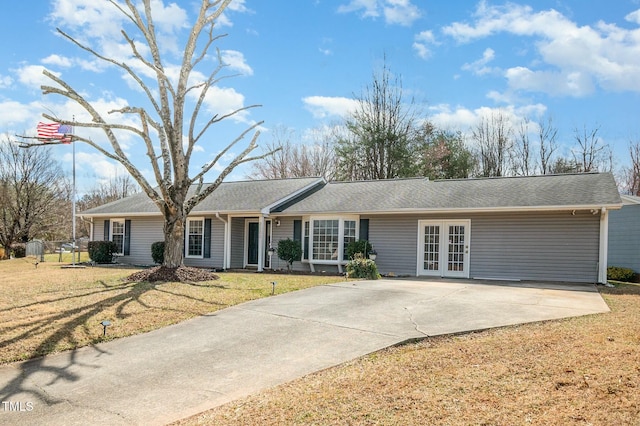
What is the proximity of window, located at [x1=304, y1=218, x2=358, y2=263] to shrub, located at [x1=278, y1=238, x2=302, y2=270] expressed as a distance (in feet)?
1.50

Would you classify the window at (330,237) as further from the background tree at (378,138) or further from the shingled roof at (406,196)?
the background tree at (378,138)

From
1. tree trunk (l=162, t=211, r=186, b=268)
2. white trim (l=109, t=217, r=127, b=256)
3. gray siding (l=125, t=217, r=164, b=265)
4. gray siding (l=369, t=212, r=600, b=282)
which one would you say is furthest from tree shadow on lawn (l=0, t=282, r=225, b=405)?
white trim (l=109, t=217, r=127, b=256)

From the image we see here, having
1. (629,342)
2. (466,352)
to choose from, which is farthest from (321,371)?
(629,342)

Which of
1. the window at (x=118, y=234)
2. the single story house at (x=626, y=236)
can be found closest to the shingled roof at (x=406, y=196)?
the window at (x=118, y=234)

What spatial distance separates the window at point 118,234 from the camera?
2128 centimetres

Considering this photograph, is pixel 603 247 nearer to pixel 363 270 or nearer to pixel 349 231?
pixel 363 270

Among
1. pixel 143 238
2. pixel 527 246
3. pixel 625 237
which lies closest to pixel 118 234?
pixel 143 238

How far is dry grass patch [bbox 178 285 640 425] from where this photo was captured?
4.05 m

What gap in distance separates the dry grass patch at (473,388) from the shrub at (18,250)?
2753 centimetres

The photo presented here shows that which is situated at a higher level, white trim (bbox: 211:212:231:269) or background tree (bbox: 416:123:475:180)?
background tree (bbox: 416:123:475:180)

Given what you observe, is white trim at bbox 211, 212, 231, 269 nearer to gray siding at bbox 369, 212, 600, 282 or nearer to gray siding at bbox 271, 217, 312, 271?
gray siding at bbox 271, 217, 312, 271

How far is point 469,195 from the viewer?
15.9 metres

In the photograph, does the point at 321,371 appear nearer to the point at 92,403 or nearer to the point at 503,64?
the point at 92,403

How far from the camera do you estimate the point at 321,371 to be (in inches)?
223
